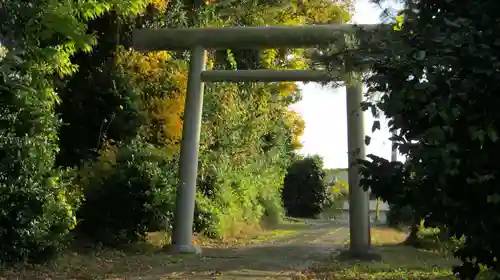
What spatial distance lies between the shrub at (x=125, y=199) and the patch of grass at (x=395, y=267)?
385 cm

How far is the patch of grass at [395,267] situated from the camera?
8.48 meters

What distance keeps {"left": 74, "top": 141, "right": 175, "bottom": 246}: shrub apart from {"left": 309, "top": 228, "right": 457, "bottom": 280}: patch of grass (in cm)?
385

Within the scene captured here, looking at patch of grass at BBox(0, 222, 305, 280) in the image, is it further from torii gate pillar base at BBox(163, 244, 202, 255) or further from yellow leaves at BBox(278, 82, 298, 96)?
yellow leaves at BBox(278, 82, 298, 96)

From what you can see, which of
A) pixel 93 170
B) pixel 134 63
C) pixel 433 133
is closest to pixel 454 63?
pixel 433 133

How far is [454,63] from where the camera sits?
3818mm

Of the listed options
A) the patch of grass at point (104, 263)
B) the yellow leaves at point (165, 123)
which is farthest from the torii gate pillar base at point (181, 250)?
the yellow leaves at point (165, 123)

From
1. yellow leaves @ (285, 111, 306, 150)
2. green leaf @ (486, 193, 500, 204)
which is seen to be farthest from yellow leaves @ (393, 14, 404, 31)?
yellow leaves @ (285, 111, 306, 150)

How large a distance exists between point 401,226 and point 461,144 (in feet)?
49.4

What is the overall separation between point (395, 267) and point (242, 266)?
2.51 m

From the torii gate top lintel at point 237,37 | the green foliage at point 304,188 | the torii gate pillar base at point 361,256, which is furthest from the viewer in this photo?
the green foliage at point 304,188

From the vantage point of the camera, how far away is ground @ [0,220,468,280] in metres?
8.62

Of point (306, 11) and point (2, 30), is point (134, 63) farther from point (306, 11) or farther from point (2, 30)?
point (306, 11)

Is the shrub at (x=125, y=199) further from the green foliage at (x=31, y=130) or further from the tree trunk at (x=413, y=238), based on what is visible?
the tree trunk at (x=413, y=238)

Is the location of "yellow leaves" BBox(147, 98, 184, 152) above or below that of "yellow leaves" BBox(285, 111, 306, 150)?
below
